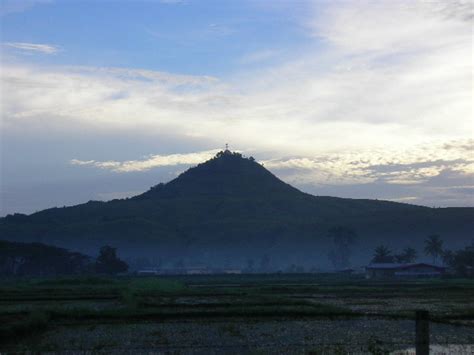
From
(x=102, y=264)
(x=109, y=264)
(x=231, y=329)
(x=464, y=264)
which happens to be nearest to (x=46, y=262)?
(x=102, y=264)

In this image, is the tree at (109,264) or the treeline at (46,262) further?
the tree at (109,264)

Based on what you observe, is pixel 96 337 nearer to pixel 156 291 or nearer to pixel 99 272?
pixel 156 291

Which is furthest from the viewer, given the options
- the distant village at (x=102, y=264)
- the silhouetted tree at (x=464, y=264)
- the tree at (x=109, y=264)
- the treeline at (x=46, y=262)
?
the tree at (x=109, y=264)

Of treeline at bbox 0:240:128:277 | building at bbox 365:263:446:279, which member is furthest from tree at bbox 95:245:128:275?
building at bbox 365:263:446:279

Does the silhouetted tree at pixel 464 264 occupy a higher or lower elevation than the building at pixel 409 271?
higher

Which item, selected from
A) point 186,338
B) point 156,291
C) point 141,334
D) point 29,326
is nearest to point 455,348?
point 186,338

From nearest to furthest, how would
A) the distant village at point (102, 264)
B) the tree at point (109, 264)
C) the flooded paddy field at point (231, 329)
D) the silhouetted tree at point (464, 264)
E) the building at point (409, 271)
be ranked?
the flooded paddy field at point (231, 329)
the silhouetted tree at point (464, 264)
the building at point (409, 271)
the distant village at point (102, 264)
the tree at point (109, 264)

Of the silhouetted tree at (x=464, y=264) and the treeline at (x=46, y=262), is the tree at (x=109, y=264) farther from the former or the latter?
the silhouetted tree at (x=464, y=264)

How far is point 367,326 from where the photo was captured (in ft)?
111

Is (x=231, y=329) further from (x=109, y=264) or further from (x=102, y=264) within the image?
(x=102, y=264)

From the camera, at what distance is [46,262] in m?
149

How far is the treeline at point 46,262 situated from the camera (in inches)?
5573

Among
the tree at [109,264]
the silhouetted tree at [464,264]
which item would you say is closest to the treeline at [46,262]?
the tree at [109,264]

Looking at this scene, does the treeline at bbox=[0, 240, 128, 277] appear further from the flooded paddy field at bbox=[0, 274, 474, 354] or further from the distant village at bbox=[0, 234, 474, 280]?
the flooded paddy field at bbox=[0, 274, 474, 354]
